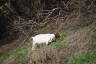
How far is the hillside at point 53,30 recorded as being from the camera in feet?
23.5

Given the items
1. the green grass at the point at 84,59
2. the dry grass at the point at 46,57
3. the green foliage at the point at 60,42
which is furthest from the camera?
the green foliage at the point at 60,42

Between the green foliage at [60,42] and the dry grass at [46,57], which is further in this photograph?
the green foliage at [60,42]

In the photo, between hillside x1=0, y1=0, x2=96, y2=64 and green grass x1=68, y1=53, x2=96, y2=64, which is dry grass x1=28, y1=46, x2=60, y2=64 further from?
green grass x1=68, y1=53, x2=96, y2=64

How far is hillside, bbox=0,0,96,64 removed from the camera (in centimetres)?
718

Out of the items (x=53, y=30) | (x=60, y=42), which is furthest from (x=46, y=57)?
(x=53, y=30)

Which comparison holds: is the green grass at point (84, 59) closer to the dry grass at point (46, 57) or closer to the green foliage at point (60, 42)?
the dry grass at point (46, 57)

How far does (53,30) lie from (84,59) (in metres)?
5.06

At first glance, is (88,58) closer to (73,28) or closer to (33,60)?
(33,60)

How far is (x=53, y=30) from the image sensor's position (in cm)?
1145

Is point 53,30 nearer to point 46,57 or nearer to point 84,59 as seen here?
point 46,57

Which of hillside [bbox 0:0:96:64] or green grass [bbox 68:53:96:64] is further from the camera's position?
hillside [bbox 0:0:96:64]

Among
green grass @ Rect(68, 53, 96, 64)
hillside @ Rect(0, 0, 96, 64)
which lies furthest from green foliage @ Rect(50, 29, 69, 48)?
green grass @ Rect(68, 53, 96, 64)

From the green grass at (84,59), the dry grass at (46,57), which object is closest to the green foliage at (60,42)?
the dry grass at (46,57)

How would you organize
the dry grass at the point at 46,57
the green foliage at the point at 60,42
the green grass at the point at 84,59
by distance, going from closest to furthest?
the green grass at the point at 84,59 < the dry grass at the point at 46,57 < the green foliage at the point at 60,42
